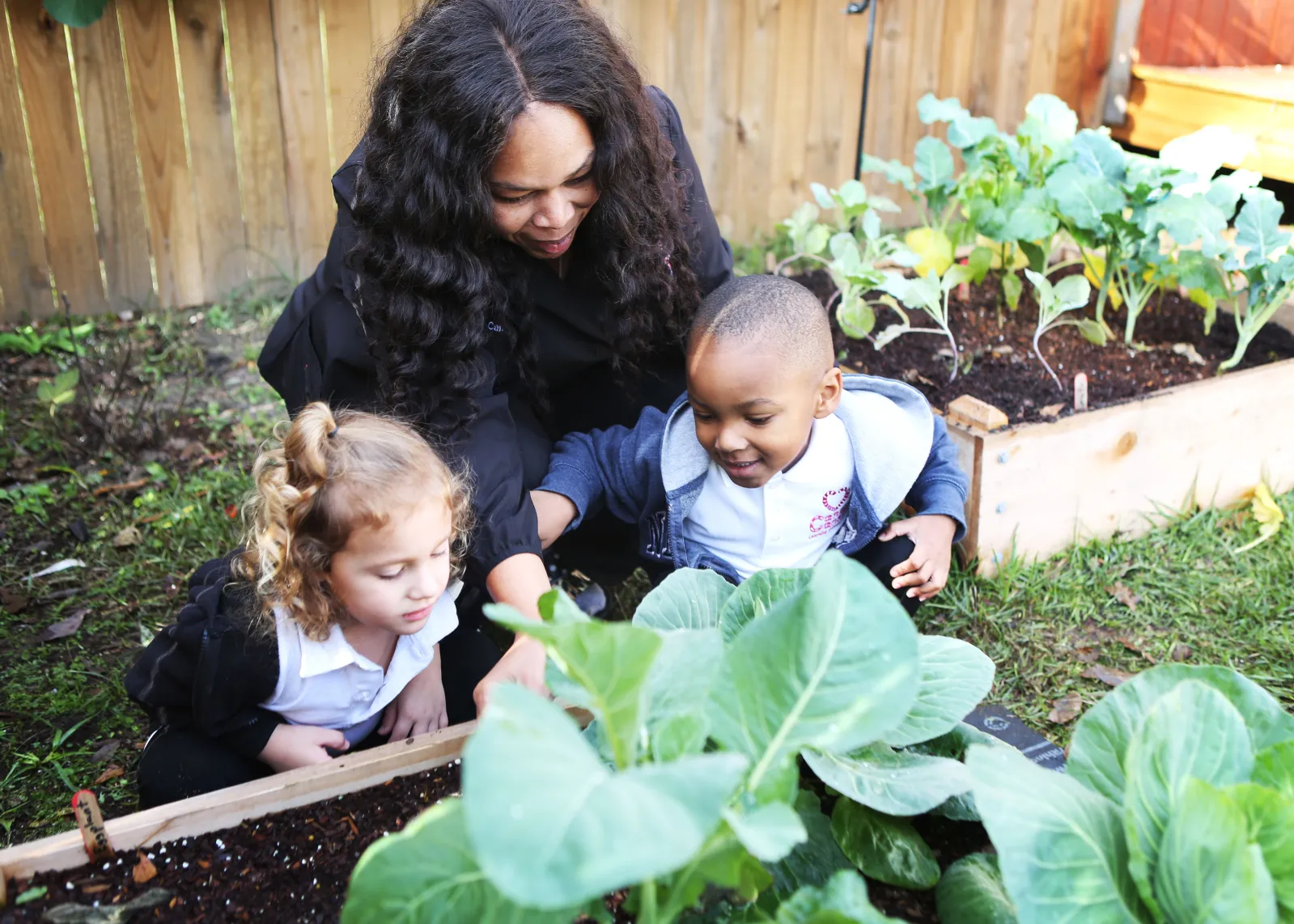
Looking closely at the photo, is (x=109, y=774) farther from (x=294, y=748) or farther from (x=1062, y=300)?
(x=1062, y=300)

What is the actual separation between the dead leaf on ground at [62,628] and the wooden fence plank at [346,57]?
219 centimetres

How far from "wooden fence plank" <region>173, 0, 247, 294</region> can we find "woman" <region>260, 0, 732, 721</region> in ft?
6.81

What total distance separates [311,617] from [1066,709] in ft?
4.96

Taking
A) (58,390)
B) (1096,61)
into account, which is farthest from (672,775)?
(1096,61)

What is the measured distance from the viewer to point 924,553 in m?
2.07

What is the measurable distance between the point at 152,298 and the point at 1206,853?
4.18 m

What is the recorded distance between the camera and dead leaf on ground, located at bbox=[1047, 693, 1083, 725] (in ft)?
7.14

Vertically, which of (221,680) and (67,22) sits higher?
(67,22)

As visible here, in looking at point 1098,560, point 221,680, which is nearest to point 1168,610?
point 1098,560

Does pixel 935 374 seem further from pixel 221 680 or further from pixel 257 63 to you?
pixel 257 63

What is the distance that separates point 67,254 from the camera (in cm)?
396

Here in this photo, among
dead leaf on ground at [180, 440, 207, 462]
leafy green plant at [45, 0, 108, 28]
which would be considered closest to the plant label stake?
dead leaf on ground at [180, 440, 207, 462]

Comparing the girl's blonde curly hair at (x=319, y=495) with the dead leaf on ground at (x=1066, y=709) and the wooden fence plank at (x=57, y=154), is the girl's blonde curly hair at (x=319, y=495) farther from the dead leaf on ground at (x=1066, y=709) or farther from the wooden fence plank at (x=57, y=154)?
the wooden fence plank at (x=57, y=154)

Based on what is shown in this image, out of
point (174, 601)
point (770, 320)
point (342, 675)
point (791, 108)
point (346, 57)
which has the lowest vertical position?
point (174, 601)
